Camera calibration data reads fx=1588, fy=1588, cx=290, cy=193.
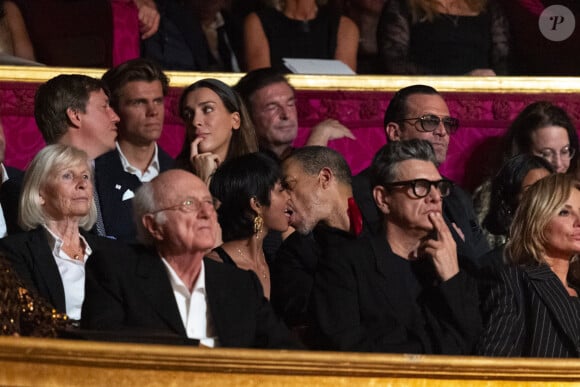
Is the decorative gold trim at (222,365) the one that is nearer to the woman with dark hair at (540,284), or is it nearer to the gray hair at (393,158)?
the woman with dark hair at (540,284)

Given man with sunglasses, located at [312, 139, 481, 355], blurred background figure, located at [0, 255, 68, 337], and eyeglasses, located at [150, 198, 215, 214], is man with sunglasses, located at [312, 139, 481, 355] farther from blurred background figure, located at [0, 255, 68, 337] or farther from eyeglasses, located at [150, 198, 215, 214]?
blurred background figure, located at [0, 255, 68, 337]

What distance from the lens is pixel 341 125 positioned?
5625mm

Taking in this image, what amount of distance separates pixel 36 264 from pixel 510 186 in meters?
1.46

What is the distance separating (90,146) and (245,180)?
881 mm

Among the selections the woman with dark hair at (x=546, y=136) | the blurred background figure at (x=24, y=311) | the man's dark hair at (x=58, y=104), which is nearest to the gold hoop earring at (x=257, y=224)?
the blurred background figure at (x=24, y=311)

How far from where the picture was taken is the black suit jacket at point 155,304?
3.74m

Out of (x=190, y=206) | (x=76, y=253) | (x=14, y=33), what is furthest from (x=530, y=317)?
(x=14, y=33)

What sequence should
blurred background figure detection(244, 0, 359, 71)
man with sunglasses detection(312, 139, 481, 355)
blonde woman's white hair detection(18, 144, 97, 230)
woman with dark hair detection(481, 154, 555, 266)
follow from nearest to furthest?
man with sunglasses detection(312, 139, 481, 355) → blonde woman's white hair detection(18, 144, 97, 230) → woman with dark hair detection(481, 154, 555, 266) → blurred background figure detection(244, 0, 359, 71)

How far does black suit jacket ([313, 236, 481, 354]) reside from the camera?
3.96m

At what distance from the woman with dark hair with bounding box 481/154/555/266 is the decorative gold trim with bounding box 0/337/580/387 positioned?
5.05 feet

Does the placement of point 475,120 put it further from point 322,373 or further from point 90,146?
point 322,373

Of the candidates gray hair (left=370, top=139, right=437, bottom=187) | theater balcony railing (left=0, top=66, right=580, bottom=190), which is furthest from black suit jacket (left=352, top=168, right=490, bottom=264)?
theater balcony railing (left=0, top=66, right=580, bottom=190)

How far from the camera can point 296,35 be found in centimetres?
594

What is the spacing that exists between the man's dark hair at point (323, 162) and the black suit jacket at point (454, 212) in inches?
4.4
